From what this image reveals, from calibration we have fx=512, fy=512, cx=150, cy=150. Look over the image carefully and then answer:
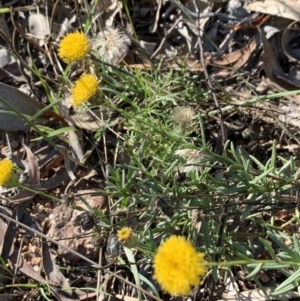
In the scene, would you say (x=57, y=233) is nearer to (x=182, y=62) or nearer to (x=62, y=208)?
(x=62, y=208)

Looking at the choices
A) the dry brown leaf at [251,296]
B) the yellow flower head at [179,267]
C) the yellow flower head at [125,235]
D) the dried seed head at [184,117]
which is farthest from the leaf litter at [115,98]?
the yellow flower head at [179,267]

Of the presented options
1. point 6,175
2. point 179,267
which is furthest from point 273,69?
point 179,267

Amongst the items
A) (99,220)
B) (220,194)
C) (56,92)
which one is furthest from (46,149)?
(220,194)

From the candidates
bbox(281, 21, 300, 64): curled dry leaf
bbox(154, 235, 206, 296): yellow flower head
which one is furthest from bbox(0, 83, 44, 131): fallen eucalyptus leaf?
bbox(154, 235, 206, 296): yellow flower head

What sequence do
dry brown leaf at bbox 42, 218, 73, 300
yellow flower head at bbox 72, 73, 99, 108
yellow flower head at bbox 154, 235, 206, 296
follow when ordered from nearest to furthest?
yellow flower head at bbox 154, 235, 206, 296, yellow flower head at bbox 72, 73, 99, 108, dry brown leaf at bbox 42, 218, 73, 300

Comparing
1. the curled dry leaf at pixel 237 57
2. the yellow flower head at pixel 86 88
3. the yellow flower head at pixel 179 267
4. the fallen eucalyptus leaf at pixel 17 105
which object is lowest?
the fallen eucalyptus leaf at pixel 17 105

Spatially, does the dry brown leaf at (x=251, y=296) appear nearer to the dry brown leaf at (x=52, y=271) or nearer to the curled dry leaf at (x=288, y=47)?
the dry brown leaf at (x=52, y=271)

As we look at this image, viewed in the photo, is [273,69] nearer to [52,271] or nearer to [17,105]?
[17,105]

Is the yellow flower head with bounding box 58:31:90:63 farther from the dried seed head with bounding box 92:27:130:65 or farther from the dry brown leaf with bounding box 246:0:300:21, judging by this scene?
the dry brown leaf with bounding box 246:0:300:21
